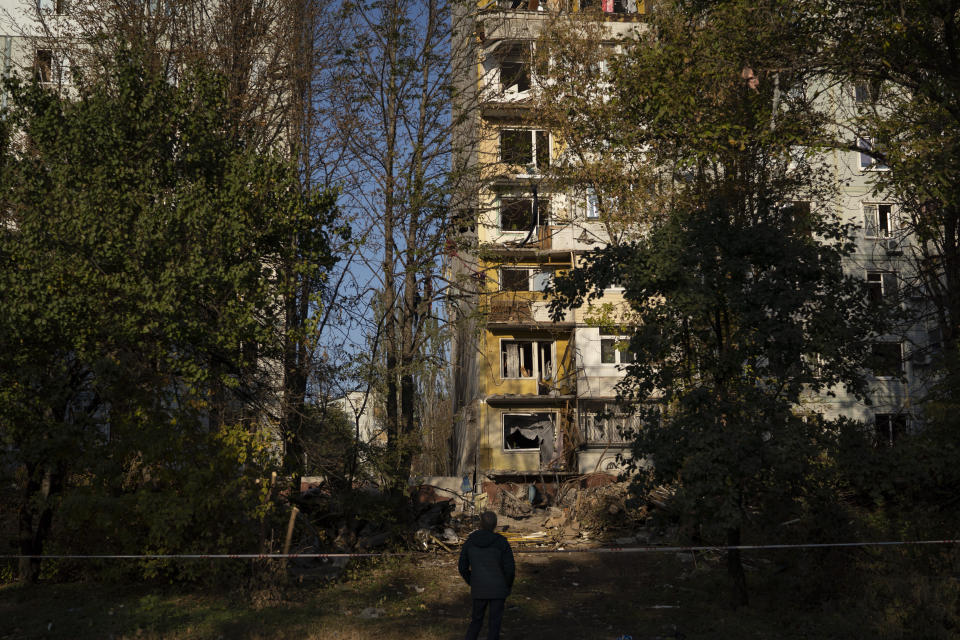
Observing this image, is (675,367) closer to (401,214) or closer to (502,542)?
(502,542)

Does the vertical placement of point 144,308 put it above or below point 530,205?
below

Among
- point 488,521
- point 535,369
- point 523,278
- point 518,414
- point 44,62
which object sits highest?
point 44,62

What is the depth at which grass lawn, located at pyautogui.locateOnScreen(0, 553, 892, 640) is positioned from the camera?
11344 millimetres

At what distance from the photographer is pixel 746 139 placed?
49.1 ft

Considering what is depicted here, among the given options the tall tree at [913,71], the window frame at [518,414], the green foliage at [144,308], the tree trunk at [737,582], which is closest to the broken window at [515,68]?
the tall tree at [913,71]

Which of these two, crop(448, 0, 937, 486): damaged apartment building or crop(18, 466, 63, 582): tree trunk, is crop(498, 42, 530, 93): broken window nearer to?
crop(448, 0, 937, 486): damaged apartment building

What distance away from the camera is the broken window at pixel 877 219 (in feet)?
130

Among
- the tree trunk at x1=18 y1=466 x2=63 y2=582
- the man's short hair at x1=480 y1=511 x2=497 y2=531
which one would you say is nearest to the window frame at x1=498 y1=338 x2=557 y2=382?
the tree trunk at x1=18 y1=466 x2=63 y2=582

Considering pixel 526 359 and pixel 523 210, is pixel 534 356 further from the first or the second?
pixel 523 210

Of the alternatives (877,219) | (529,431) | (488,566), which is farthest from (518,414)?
(488,566)

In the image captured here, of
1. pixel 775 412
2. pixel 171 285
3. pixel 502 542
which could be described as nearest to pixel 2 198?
pixel 171 285

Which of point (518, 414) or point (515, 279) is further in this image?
A: point (515, 279)

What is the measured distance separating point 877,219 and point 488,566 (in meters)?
36.5

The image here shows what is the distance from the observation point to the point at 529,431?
3600 centimetres
